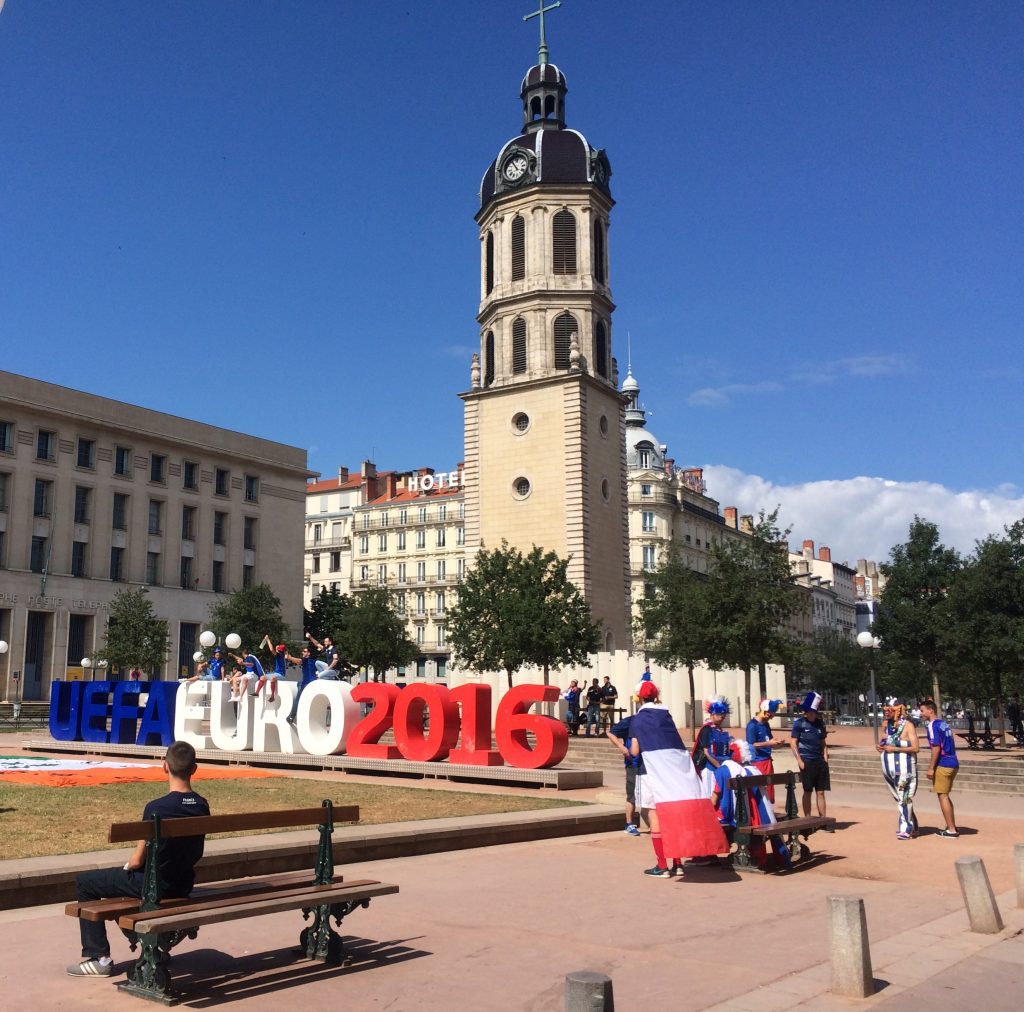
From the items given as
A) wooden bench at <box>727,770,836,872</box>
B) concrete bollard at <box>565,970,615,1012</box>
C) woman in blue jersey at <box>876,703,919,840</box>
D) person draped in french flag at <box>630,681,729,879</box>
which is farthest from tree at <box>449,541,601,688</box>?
concrete bollard at <box>565,970,615,1012</box>

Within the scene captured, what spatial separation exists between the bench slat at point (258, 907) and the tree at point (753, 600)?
30000 millimetres

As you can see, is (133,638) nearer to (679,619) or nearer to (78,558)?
(78,558)

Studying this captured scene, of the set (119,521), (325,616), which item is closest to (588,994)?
(119,521)

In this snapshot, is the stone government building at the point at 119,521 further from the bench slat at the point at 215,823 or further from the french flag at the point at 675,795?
the bench slat at the point at 215,823

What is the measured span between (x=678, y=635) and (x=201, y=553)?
122 ft

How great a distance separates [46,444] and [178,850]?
5841 centimetres

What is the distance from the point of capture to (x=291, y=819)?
7879mm

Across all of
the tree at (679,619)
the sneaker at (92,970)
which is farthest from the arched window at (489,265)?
the sneaker at (92,970)

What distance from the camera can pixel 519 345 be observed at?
5434 cm

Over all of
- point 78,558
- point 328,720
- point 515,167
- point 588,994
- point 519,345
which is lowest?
point 588,994

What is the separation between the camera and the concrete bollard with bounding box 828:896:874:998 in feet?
22.5

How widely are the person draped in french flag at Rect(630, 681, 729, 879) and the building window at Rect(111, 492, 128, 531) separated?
5683 cm

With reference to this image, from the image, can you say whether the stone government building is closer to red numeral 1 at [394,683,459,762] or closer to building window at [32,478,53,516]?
building window at [32,478,53,516]

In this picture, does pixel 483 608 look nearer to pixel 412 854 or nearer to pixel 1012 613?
pixel 1012 613
